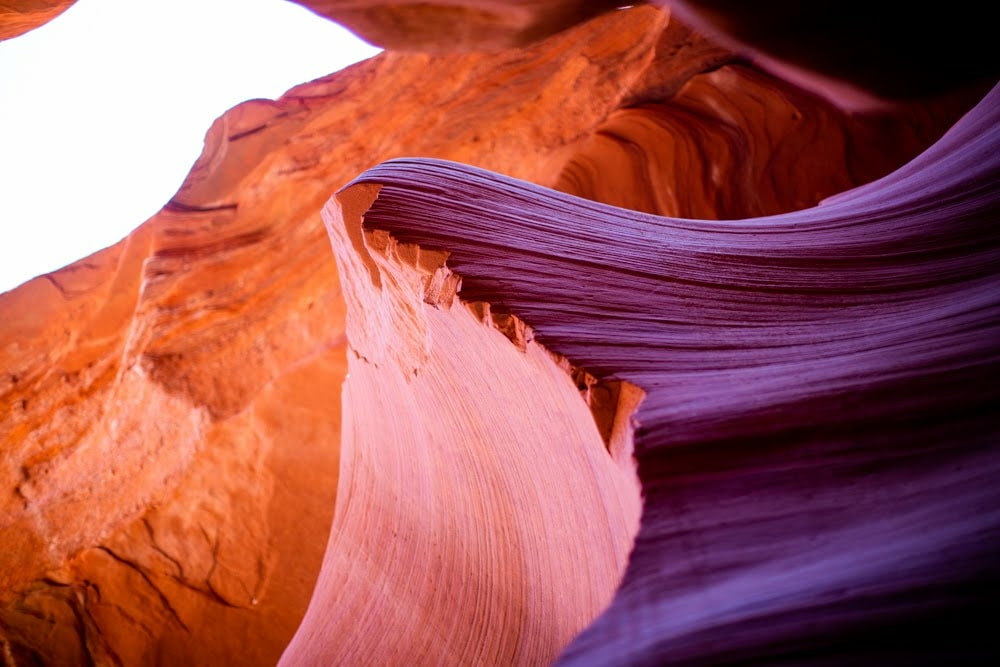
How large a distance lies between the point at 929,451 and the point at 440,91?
290 cm

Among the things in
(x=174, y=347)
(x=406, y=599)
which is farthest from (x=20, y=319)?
(x=406, y=599)

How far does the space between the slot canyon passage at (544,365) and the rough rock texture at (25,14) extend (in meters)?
0.04

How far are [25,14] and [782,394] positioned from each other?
3327mm

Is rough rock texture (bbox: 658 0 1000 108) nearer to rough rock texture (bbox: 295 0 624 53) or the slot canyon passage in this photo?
the slot canyon passage

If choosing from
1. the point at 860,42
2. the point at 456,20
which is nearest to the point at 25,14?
the point at 456,20

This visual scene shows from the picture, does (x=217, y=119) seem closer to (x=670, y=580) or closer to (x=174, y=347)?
(x=174, y=347)

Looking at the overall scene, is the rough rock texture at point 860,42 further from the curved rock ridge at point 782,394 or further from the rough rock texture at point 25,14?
the rough rock texture at point 25,14

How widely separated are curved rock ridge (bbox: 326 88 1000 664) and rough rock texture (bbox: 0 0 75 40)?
95.1 inches

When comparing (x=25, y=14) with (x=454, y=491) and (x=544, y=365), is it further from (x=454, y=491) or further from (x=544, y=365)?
(x=544, y=365)

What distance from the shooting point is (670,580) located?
0.71 m

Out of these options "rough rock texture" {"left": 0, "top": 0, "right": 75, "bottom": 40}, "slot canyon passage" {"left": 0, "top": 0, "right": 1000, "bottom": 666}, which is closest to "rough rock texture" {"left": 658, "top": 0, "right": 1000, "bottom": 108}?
"slot canyon passage" {"left": 0, "top": 0, "right": 1000, "bottom": 666}

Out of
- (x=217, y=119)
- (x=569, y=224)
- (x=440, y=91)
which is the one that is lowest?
(x=569, y=224)

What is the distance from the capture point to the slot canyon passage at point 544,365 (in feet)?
2.37

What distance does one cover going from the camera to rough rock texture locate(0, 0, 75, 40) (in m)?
2.67
